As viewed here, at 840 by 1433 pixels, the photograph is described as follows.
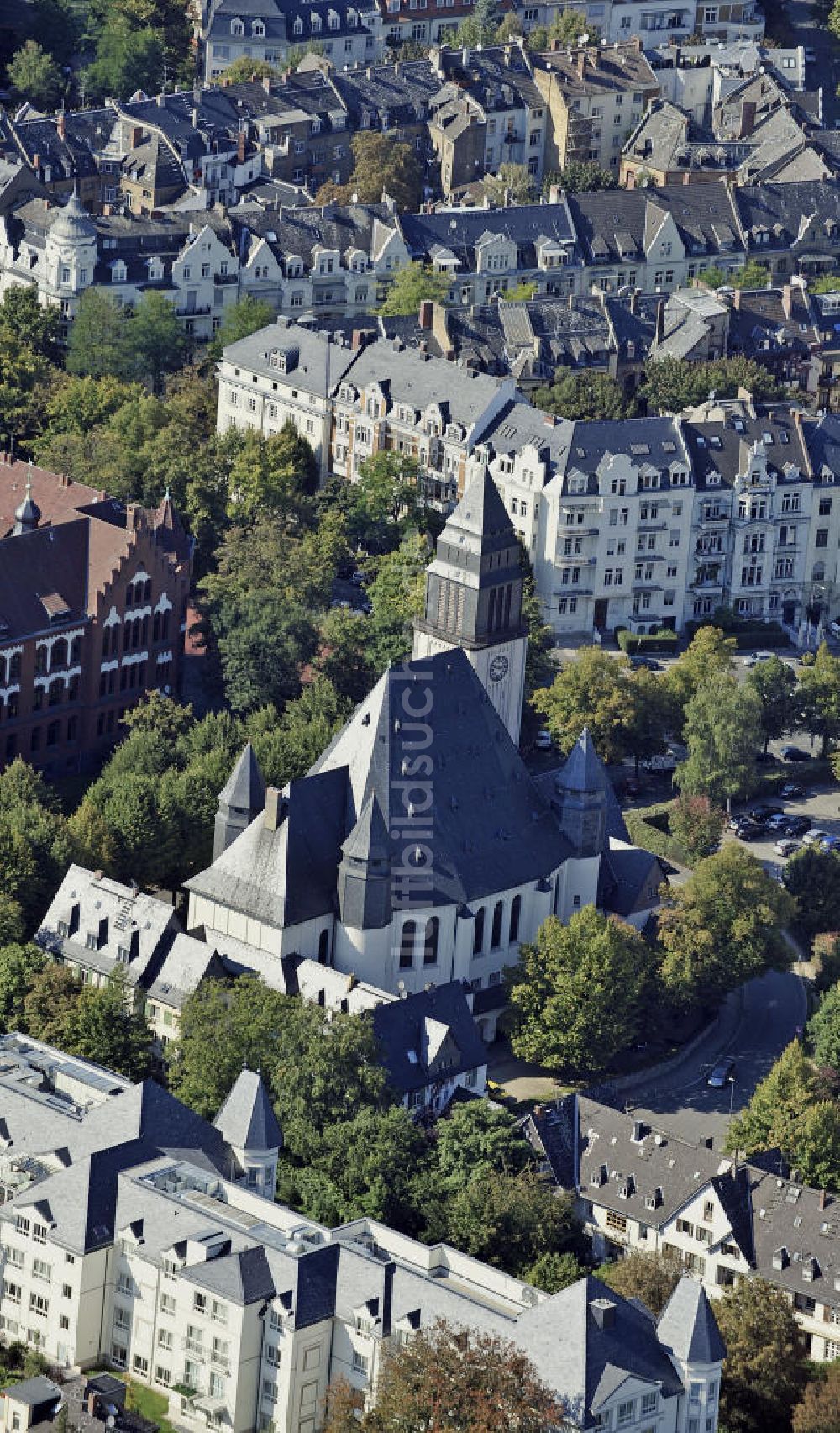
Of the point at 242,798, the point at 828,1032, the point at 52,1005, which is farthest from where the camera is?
the point at 242,798

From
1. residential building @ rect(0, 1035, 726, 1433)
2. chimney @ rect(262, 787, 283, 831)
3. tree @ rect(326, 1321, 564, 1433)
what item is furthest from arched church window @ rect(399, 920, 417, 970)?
tree @ rect(326, 1321, 564, 1433)

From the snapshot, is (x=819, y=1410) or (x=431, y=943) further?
(x=431, y=943)

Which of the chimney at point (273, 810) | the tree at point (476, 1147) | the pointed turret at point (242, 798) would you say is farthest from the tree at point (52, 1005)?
the tree at point (476, 1147)

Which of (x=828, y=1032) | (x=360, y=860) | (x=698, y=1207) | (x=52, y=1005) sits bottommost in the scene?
(x=698, y=1207)

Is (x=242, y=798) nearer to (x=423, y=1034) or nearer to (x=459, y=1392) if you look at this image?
(x=423, y=1034)

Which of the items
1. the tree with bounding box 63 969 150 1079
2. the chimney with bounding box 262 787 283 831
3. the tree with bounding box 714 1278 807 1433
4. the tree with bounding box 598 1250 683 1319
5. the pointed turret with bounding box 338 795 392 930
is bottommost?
the tree with bounding box 714 1278 807 1433

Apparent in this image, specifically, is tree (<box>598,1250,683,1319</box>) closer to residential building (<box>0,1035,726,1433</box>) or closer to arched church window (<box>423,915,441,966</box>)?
residential building (<box>0,1035,726,1433</box>)

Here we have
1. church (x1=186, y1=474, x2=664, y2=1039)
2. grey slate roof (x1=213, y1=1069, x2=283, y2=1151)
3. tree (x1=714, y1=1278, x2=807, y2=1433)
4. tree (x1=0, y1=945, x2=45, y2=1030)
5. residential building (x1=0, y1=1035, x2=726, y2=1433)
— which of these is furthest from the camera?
church (x1=186, y1=474, x2=664, y2=1039)

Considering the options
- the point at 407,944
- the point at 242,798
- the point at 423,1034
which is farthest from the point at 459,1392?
the point at 242,798
